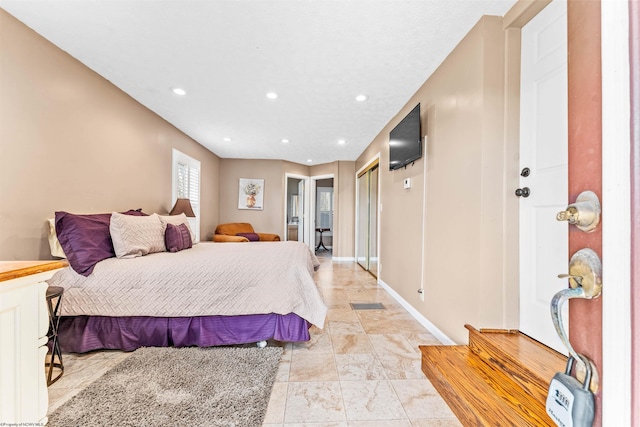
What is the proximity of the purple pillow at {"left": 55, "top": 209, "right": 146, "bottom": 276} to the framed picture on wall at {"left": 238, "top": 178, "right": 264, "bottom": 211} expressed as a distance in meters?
3.98

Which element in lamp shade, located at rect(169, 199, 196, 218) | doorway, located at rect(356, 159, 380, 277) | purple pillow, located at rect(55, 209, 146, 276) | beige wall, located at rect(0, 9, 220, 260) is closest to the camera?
beige wall, located at rect(0, 9, 220, 260)

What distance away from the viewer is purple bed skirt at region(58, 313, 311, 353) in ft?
6.48

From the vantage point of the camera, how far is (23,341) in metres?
1.01

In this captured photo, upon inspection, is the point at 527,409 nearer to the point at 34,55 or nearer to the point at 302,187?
the point at 34,55

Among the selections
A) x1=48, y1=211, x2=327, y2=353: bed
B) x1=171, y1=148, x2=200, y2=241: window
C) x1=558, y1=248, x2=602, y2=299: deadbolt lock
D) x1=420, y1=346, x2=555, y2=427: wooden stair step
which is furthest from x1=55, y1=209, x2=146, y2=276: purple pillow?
x1=558, y1=248, x2=602, y2=299: deadbolt lock

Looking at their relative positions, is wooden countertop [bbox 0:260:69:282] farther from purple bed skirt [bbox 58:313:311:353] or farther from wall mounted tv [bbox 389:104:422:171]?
wall mounted tv [bbox 389:104:422:171]

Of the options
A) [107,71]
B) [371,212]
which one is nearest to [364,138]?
[371,212]

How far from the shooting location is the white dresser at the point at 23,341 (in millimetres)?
938

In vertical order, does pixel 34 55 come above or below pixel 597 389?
above

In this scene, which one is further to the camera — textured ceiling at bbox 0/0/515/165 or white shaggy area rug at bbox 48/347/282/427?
textured ceiling at bbox 0/0/515/165

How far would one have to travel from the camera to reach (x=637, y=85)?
1.43 feet

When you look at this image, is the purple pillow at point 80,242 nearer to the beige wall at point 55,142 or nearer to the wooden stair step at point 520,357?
the beige wall at point 55,142

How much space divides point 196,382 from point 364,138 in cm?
402

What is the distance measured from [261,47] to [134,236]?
1928mm
